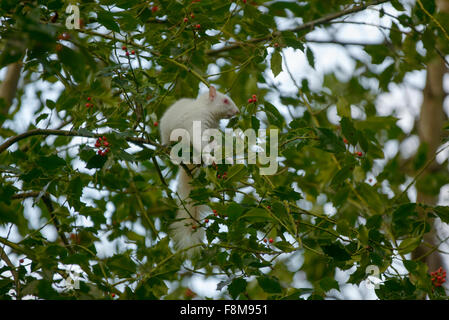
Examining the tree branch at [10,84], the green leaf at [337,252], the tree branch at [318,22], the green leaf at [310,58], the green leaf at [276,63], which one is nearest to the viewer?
the green leaf at [337,252]

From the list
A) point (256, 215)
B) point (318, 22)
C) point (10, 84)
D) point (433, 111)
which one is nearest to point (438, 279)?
point (256, 215)

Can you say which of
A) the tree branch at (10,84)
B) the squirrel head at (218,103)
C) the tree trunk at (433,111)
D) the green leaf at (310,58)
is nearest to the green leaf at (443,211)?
Result: the green leaf at (310,58)

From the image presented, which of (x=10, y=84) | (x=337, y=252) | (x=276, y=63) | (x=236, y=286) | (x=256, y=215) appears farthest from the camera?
(x=10, y=84)

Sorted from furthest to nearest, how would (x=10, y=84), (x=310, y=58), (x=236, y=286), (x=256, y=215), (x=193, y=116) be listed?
(x=10, y=84), (x=193, y=116), (x=310, y=58), (x=236, y=286), (x=256, y=215)

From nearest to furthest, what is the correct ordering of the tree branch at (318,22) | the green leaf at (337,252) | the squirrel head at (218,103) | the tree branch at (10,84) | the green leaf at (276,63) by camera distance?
the green leaf at (337,252), the green leaf at (276,63), the tree branch at (318,22), the squirrel head at (218,103), the tree branch at (10,84)

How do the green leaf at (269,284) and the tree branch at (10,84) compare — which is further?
the tree branch at (10,84)

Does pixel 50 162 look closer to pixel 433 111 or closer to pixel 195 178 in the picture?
pixel 195 178

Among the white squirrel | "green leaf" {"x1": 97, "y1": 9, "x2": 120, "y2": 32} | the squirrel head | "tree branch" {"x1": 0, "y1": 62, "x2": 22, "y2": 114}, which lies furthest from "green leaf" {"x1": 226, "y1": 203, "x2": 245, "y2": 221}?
"tree branch" {"x1": 0, "y1": 62, "x2": 22, "y2": 114}

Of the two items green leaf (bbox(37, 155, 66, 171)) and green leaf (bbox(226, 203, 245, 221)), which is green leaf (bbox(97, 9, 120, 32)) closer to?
green leaf (bbox(37, 155, 66, 171))

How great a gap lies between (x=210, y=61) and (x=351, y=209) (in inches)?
62.4

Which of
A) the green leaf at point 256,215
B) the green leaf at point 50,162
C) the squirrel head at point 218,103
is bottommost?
the green leaf at point 256,215

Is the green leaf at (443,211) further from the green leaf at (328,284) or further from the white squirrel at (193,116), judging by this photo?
the white squirrel at (193,116)

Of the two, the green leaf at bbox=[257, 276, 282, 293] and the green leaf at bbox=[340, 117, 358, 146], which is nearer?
the green leaf at bbox=[257, 276, 282, 293]

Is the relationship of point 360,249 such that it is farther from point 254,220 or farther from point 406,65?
point 406,65
